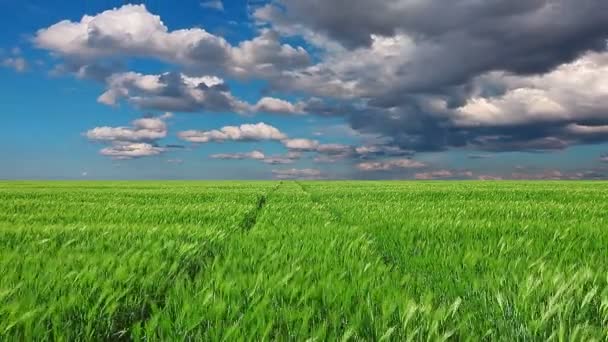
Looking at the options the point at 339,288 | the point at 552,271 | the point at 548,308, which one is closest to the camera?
the point at 548,308

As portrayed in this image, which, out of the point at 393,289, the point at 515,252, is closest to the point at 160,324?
the point at 393,289

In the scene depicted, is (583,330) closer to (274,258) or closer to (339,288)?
(339,288)

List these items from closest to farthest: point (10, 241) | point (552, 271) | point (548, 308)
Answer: point (548, 308) → point (552, 271) → point (10, 241)

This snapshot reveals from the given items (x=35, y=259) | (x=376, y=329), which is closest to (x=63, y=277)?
(x=35, y=259)

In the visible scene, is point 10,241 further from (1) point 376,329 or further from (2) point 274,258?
(1) point 376,329

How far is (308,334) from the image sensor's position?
2.27 m

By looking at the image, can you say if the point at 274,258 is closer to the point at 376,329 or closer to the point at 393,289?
the point at 393,289

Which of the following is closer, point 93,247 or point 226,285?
point 226,285

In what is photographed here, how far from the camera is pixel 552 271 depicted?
3.62m

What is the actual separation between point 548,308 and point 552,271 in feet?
3.86

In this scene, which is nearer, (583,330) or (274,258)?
(583,330)

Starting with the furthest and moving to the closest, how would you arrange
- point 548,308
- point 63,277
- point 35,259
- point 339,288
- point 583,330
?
point 35,259 < point 63,277 < point 339,288 < point 548,308 < point 583,330

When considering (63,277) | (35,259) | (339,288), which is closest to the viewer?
(339,288)

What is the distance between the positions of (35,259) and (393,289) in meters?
2.82
